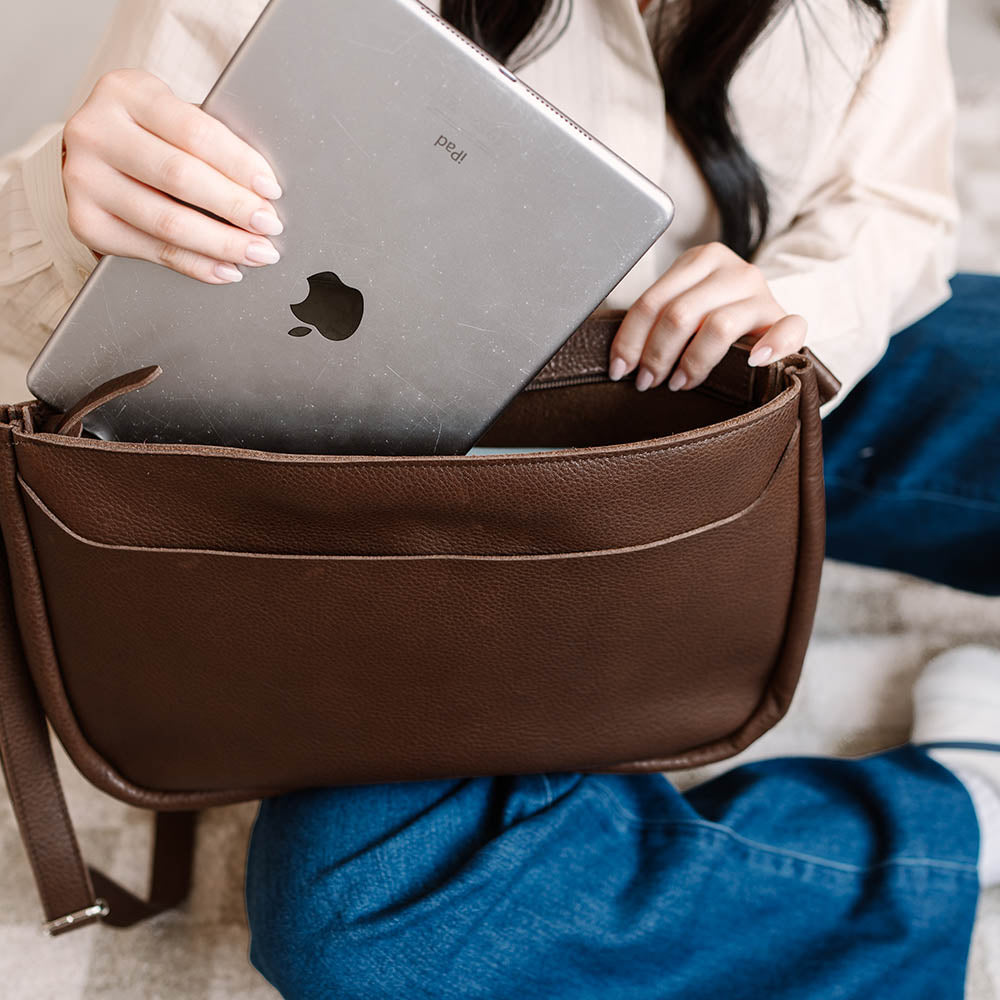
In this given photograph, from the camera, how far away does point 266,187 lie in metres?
0.36

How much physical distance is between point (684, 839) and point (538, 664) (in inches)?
8.4

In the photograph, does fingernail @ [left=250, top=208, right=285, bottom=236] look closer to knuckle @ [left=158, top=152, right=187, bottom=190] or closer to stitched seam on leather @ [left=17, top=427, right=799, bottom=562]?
knuckle @ [left=158, top=152, right=187, bottom=190]

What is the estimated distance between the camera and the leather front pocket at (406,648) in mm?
435

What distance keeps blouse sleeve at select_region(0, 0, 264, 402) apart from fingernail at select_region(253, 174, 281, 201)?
0.57 ft

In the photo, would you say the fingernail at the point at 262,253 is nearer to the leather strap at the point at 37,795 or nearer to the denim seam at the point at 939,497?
the leather strap at the point at 37,795

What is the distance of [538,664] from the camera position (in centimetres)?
48

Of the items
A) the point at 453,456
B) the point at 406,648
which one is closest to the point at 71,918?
the point at 406,648

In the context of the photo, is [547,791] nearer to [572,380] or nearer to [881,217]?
[572,380]

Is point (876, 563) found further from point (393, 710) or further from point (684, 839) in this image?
point (393, 710)

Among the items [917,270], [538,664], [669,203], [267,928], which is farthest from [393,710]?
[917,270]

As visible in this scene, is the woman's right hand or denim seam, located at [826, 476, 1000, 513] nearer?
the woman's right hand

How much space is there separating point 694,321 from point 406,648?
22 centimetres

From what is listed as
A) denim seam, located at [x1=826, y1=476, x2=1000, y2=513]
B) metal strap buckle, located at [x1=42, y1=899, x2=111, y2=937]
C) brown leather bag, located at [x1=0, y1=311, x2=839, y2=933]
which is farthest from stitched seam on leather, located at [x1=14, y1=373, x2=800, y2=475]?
denim seam, located at [x1=826, y1=476, x2=1000, y2=513]

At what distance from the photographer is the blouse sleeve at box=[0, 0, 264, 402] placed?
49cm
